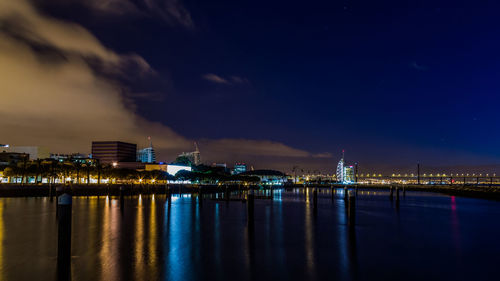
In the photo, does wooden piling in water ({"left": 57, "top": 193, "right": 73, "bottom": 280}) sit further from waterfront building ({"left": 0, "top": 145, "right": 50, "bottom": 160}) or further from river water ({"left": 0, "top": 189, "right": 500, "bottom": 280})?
waterfront building ({"left": 0, "top": 145, "right": 50, "bottom": 160})

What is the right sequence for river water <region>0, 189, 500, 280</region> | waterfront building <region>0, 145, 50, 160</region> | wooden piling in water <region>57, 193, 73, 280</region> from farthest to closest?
waterfront building <region>0, 145, 50, 160</region> → river water <region>0, 189, 500, 280</region> → wooden piling in water <region>57, 193, 73, 280</region>

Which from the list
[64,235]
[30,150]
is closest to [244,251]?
[64,235]

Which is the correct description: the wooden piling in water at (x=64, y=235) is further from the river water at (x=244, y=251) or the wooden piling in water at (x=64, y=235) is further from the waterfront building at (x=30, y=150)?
the waterfront building at (x=30, y=150)

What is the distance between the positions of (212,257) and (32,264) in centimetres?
715

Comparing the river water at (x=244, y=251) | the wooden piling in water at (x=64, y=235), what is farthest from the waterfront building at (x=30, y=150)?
the wooden piling in water at (x=64, y=235)

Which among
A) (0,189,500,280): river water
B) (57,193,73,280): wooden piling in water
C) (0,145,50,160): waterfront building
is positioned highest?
(0,145,50,160): waterfront building

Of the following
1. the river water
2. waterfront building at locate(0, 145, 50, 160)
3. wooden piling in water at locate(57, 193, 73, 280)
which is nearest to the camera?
wooden piling in water at locate(57, 193, 73, 280)

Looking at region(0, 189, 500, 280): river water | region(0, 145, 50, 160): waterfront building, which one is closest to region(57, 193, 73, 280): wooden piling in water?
region(0, 189, 500, 280): river water

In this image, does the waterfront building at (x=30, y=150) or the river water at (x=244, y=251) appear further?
the waterfront building at (x=30, y=150)

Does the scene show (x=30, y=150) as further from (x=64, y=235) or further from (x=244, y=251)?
(x=64, y=235)

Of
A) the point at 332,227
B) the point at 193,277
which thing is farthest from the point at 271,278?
the point at 332,227

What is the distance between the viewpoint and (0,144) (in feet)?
621

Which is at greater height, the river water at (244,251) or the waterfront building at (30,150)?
the waterfront building at (30,150)

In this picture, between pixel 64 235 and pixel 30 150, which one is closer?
pixel 64 235
